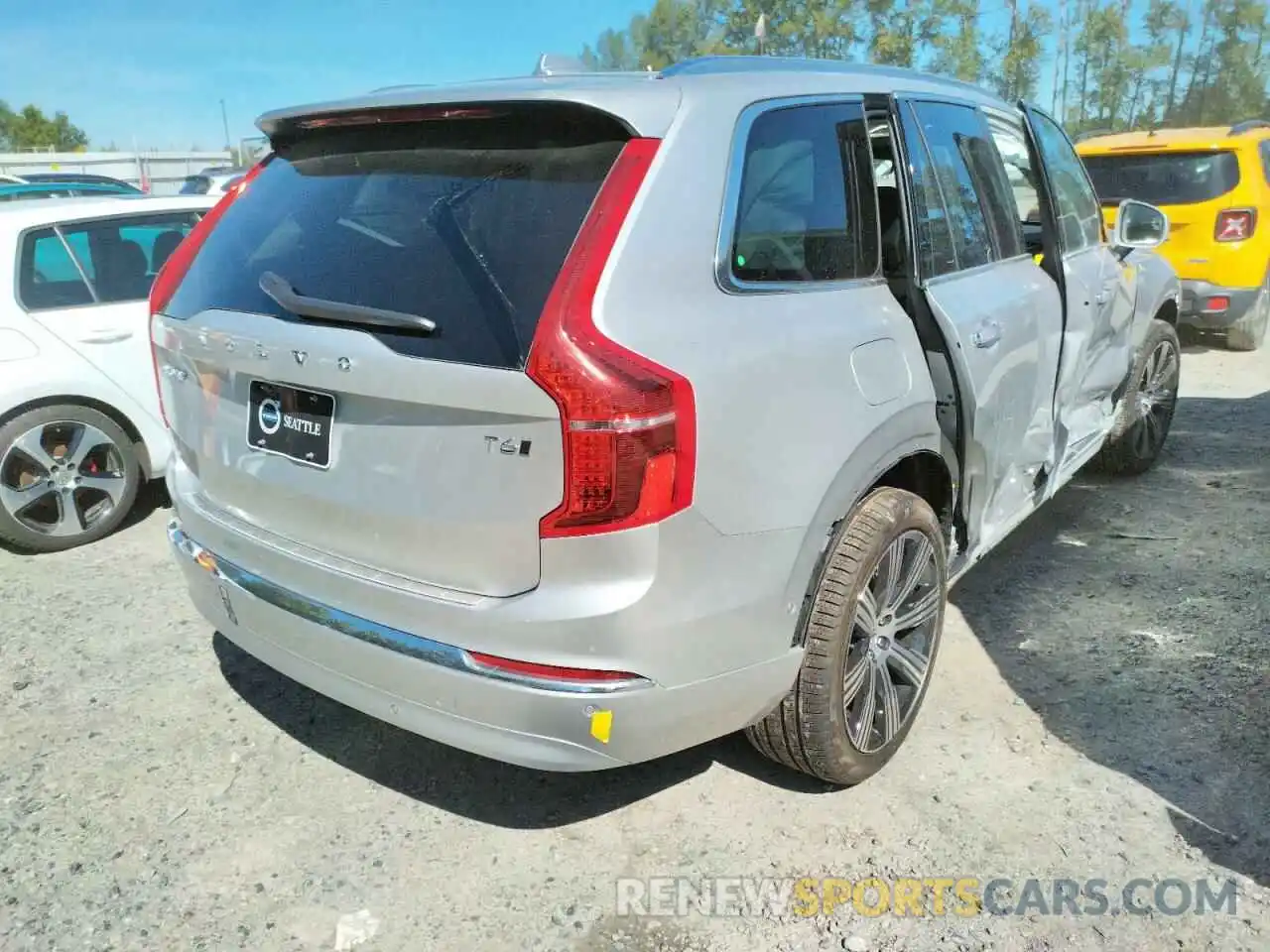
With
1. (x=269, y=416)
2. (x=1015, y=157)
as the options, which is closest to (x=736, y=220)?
(x=269, y=416)

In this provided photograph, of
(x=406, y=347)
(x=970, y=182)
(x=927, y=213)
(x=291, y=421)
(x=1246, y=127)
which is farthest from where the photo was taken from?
(x=1246, y=127)

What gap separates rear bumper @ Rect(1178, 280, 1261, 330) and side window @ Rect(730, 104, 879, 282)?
6.42 metres

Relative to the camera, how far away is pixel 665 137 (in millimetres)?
2100

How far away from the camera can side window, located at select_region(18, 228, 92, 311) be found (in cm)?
451

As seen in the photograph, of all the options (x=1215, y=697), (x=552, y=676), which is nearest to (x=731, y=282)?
(x=552, y=676)

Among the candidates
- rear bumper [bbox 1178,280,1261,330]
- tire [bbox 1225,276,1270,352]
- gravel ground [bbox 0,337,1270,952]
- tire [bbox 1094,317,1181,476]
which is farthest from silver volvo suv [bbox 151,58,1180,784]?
tire [bbox 1225,276,1270,352]

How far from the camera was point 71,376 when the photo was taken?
4527 millimetres

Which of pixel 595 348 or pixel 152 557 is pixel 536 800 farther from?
pixel 152 557

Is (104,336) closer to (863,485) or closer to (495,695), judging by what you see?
(495,695)

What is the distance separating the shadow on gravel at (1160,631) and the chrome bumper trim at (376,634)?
5.43 ft

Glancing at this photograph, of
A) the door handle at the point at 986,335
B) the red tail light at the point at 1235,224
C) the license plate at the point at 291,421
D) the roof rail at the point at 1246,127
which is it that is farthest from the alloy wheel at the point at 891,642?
the roof rail at the point at 1246,127

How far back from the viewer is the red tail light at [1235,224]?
7746 millimetres

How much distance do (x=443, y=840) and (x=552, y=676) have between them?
0.82 metres

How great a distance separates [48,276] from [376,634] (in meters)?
3.43
